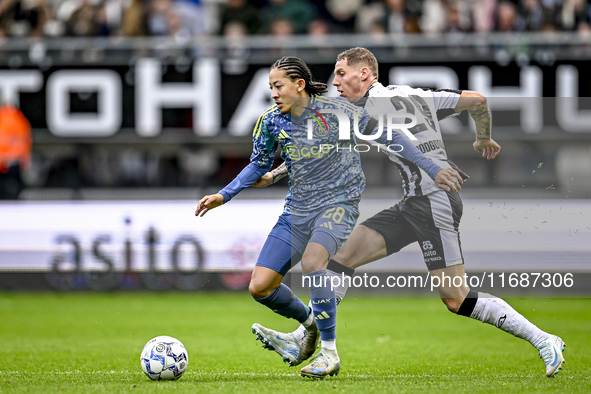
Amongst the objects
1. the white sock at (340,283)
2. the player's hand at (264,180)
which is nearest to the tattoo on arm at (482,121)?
the white sock at (340,283)

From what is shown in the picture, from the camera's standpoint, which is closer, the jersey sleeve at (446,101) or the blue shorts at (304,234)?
the blue shorts at (304,234)

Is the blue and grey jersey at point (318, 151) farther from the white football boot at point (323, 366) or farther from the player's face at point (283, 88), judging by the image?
the white football boot at point (323, 366)

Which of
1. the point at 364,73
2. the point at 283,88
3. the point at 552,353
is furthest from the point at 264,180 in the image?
the point at 552,353

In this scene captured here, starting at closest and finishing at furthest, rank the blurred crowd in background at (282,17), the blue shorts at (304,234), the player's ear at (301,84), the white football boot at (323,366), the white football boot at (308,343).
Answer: the white football boot at (323,366), the blue shorts at (304,234), the player's ear at (301,84), the white football boot at (308,343), the blurred crowd in background at (282,17)

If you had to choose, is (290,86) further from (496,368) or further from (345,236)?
(496,368)

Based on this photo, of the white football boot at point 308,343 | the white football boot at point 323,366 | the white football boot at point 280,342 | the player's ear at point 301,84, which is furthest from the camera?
the white football boot at point 308,343

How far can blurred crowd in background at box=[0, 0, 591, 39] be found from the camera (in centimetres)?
1295

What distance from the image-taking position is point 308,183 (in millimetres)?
6316

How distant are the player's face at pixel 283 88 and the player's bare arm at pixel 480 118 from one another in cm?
112

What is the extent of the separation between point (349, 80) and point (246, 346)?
3.16 metres

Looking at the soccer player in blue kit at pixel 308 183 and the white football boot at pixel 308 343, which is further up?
the soccer player in blue kit at pixel 308 183

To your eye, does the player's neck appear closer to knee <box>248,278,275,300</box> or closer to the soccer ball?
knee <box>248,278,275,300</box>

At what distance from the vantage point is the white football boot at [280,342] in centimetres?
639

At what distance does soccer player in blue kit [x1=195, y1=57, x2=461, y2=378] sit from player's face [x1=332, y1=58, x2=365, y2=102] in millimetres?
119
